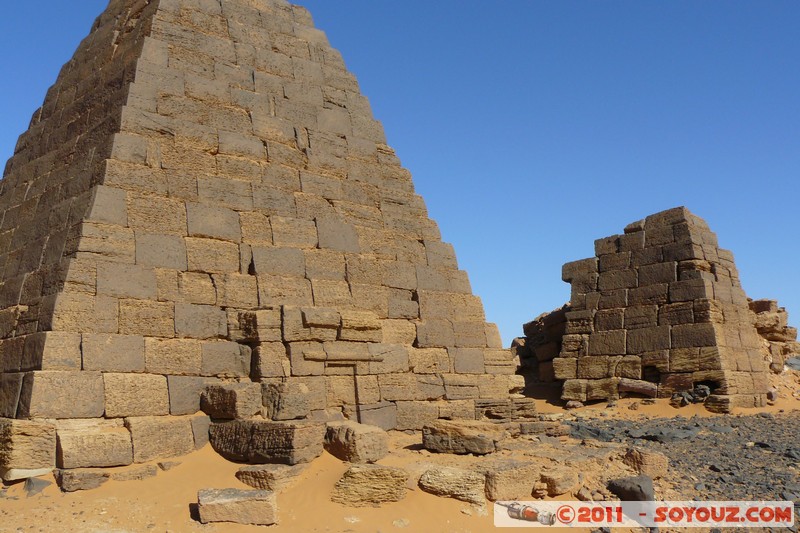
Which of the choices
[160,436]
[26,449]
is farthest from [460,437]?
[26,449]

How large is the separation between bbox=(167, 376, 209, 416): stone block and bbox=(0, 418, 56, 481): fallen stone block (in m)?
1.28

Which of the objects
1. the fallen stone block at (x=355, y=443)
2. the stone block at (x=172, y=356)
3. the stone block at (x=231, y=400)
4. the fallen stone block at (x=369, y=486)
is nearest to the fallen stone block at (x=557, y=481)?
the fallen stone block at (x=369, y=486)

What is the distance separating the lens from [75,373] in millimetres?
7496

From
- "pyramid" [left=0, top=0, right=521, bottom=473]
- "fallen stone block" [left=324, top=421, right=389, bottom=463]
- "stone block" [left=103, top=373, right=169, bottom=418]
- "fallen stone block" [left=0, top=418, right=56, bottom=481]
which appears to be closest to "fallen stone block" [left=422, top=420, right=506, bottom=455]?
"fallen stone block" [left=324, top=421, right=389, bottom=463]

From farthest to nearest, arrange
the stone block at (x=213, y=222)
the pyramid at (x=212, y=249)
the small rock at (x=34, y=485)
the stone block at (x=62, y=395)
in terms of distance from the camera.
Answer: the stone block at (x=213, y=222), the pyramid at (x=212, y=249), the stone block at (x=62, y=395), the small rock at (x=34, y=485)

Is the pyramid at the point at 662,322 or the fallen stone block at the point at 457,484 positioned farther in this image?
the pyramid at the point at 662,322

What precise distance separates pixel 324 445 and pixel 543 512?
233 cm

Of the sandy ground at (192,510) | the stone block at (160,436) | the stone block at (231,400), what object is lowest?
the sandy ground at (192,510)

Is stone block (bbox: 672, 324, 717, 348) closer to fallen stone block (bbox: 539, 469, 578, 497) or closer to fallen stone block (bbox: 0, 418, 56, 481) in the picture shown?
fallen stone block (bbox: 539, 469, 578, 497)

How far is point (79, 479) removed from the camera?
6867 mm

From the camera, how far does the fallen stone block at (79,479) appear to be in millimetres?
6832

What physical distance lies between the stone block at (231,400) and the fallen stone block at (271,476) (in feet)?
2.90

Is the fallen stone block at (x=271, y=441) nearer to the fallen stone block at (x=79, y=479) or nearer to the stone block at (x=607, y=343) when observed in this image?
the fallen stone block at (x=79, y=479)

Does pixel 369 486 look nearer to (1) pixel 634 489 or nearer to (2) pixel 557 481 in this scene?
(2) pixel 557 481
